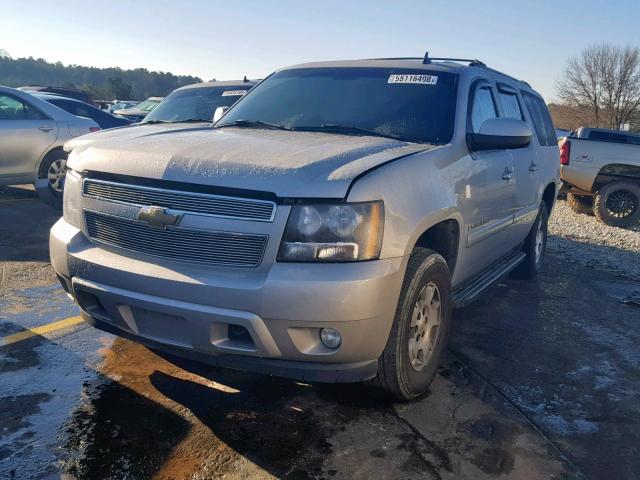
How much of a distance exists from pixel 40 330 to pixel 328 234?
96.9 inches

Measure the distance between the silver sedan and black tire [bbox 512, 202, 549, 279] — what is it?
5.94 m

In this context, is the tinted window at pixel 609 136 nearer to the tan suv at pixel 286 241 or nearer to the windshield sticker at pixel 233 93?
the windshield sticker at pixel 233 93

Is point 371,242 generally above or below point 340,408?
above

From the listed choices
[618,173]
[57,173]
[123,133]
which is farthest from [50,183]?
[618,173]

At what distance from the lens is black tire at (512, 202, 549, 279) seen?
6070mm

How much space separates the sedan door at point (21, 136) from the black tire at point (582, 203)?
923 centimetres

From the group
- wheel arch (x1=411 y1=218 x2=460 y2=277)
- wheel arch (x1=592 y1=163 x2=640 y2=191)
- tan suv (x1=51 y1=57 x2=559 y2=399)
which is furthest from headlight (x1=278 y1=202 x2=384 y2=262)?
wheel arch (x1=592 y1=163 x2=640 y2=191)

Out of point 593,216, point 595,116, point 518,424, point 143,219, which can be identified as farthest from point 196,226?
point 595,116

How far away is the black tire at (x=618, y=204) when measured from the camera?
10453 mm

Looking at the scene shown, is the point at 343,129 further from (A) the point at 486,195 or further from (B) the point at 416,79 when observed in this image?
(A) the point at 486,195

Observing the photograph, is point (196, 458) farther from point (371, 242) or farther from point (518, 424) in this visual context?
point (518, 424)

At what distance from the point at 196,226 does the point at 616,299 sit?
15.2ft

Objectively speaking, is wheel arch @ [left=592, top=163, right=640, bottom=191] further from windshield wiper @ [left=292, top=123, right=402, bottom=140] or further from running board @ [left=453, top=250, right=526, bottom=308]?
windshield wiper @ [left=292, top=123, right=402, bottom=140]

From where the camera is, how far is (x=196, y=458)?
2.69m
